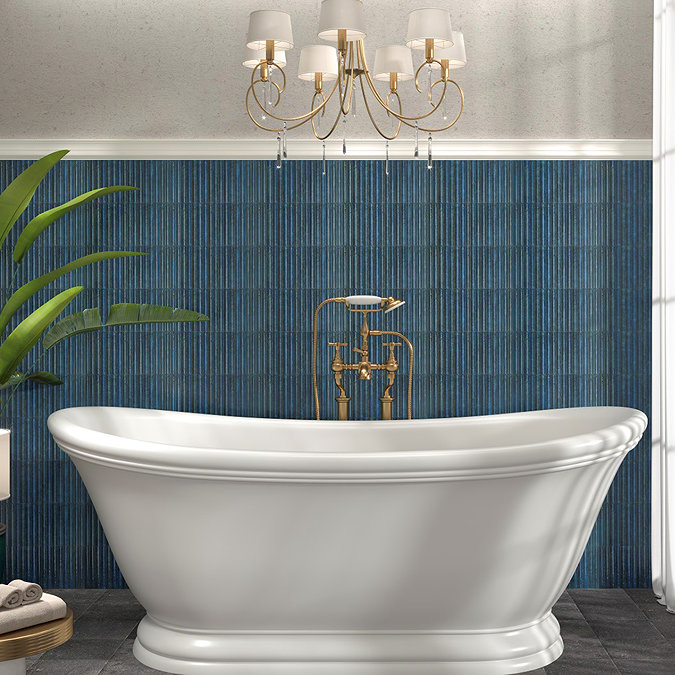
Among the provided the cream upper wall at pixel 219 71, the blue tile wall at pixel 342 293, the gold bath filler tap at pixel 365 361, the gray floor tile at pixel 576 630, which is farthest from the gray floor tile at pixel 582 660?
the cream upper wall at pixel 219 71

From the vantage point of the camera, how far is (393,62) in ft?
8.80

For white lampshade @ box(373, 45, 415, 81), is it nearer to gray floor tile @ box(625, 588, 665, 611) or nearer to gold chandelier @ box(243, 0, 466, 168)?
gold chandelier @ box(243, 0, 466, 168)

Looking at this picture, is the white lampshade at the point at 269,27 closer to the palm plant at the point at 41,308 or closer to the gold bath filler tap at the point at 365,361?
the palm plant at the point at 41,308

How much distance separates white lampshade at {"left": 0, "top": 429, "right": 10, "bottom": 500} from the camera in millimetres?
2170

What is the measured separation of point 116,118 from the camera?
3127mm

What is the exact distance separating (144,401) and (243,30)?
154 centimetres

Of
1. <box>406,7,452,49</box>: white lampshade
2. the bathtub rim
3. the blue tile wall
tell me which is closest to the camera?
the bathtub rim

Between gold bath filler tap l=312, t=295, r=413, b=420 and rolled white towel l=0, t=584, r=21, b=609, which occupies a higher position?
gold bath filler tap l=312, t=295, r=413, b=420

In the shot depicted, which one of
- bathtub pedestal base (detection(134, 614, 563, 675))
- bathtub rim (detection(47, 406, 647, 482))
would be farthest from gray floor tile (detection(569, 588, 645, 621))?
bathtub rim (detection(47, 406, 647, 482))

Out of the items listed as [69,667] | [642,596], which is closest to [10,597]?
[69,667]

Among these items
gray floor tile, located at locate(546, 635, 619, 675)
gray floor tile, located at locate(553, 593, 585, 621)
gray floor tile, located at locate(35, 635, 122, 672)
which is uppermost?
gray floor tile, located at locate(35, 635, 122, 672)

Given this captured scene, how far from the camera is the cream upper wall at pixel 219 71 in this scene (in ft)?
Result: 10.2

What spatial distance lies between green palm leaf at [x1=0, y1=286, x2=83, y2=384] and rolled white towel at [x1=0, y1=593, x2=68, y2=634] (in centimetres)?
106

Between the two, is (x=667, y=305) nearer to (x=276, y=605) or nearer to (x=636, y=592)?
(x=636, y=592)
